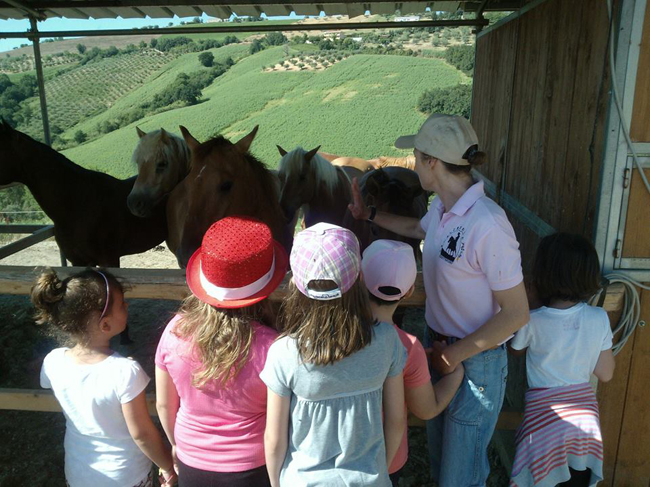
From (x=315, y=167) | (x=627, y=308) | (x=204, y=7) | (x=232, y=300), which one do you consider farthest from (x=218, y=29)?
(x=627, y=308)

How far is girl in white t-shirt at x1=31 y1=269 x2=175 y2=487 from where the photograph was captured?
171cm

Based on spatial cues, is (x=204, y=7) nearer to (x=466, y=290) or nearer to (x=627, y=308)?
(x=466, y=290)

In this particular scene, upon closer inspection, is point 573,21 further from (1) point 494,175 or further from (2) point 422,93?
(2) point 422,93

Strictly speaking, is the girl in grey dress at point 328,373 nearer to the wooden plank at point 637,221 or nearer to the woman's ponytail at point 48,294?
the woman's ponytail at point 48,294

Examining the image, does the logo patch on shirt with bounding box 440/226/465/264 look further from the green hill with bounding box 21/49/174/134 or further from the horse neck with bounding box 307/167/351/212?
the green hill with bounding box 21/49/174/134

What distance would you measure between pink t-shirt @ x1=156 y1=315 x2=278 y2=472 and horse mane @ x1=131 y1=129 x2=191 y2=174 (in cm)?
327

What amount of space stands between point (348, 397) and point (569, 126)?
2095 millimetres

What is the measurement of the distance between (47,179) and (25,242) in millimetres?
1267

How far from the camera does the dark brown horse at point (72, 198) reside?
4641 mm

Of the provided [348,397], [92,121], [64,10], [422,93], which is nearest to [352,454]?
[348,397]

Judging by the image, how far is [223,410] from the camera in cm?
157

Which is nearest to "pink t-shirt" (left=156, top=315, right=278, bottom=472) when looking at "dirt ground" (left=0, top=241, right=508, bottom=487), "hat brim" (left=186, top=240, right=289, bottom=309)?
"hat brim" (left=186, top=240, right=289, bottom=309)

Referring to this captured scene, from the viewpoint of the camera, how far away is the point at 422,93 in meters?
33.0

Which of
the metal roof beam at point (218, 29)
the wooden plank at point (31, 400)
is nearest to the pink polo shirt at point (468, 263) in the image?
the wooden plank at point (31, 400)
